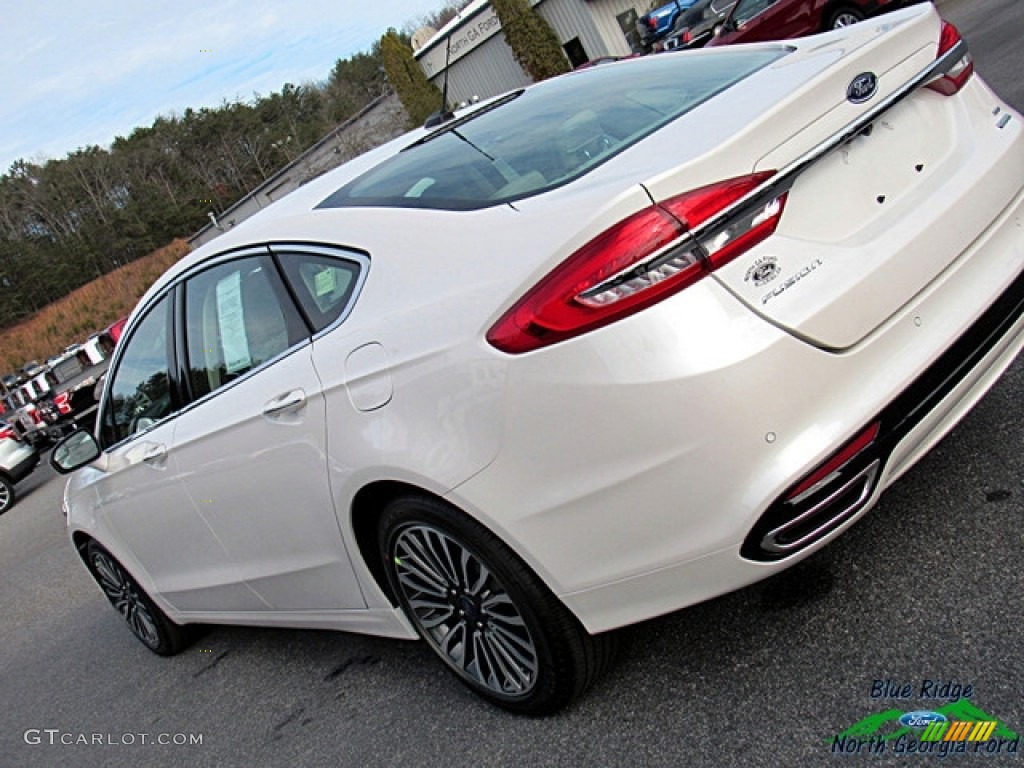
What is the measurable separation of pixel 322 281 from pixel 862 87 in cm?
158

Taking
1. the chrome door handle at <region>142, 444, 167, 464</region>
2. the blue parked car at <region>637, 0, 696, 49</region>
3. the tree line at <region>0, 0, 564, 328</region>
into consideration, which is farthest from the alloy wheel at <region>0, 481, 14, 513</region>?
the tree line at <region>0, 0, 564, 328</region>

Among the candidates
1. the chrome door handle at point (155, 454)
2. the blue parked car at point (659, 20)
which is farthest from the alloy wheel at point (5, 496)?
the blue parked car at point (659, 20)

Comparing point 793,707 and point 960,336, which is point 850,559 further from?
point 960,336

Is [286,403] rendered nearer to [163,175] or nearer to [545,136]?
[545,136]

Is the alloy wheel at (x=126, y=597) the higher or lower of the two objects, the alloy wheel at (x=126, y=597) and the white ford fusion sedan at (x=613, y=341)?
the lower

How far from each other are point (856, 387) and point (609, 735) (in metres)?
1.19

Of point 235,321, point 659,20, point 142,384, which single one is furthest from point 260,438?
point 659,20

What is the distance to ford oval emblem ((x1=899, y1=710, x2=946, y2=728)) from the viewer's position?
7.50ft

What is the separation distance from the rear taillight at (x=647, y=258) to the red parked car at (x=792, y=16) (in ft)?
36.3

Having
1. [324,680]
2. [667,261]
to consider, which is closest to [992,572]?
[667,261]

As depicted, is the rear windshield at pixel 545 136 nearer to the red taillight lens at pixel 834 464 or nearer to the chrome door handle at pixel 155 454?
the red taillight lens at pixel 834 464

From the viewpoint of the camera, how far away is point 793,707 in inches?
98.7

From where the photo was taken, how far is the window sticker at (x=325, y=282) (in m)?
2.93

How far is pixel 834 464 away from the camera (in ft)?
7.22
